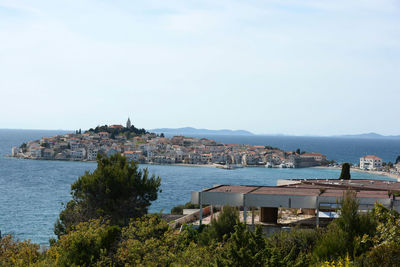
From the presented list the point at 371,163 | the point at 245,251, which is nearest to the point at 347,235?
the point at 245,251

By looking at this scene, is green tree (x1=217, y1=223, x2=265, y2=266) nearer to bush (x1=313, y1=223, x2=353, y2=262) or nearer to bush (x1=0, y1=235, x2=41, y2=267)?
bush (x1=313, y1=223, x2=353, y2=262)

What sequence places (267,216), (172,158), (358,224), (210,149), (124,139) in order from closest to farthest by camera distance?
(358,224), (267,216), (172,158), (210,149), (124,139)

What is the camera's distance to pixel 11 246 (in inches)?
420

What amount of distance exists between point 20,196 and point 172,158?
65525 mm

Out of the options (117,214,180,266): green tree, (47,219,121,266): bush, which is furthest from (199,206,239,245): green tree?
(47,219,121,266): bush

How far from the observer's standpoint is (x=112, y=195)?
1964 cm

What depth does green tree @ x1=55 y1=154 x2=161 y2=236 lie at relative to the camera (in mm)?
19250

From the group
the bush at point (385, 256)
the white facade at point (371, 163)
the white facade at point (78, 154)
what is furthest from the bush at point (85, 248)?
the white facade at point (78, 154)

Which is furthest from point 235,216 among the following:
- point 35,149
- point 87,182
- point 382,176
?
point 35,149

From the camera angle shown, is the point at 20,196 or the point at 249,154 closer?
the point at 20,196

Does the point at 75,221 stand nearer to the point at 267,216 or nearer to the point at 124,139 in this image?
the point at 267,216

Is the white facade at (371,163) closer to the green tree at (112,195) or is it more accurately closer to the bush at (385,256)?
the green tree at (112,195)

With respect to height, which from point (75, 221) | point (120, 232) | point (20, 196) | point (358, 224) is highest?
point (358, 224)

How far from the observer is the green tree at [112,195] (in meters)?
19.2
